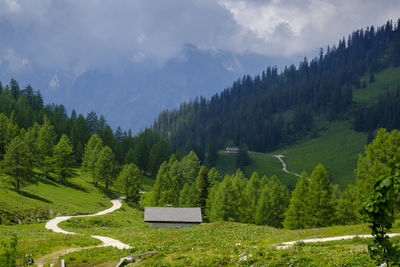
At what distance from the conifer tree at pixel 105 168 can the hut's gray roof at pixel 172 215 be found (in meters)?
48.0

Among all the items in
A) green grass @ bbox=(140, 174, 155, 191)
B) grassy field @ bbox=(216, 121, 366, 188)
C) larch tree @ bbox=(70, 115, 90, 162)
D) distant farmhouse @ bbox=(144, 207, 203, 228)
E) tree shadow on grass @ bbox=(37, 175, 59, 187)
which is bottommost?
distant farmhouse @ bbox=(144, 207, 203, 228)

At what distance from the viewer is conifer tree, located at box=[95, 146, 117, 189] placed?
335 feet

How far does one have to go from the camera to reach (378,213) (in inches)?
354

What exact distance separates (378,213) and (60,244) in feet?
107

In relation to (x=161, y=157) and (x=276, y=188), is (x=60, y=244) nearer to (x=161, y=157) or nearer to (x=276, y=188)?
(x=276, y=188)

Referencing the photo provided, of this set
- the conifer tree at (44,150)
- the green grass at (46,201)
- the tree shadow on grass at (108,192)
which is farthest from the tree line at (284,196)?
the conifer tree at (44,150)

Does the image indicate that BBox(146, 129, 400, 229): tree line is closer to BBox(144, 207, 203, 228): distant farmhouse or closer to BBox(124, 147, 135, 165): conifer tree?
BBox(144, 207, 203, 228): distant farmhouse

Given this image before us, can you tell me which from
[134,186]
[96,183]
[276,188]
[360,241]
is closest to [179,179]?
[134,186]

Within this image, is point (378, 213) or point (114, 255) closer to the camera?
point (378, 213)

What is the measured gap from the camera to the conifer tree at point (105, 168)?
102188 millimetres

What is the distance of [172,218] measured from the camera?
57.8 meters

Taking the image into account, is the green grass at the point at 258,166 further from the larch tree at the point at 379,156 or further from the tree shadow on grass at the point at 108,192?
the larch tree at the point at 379,156

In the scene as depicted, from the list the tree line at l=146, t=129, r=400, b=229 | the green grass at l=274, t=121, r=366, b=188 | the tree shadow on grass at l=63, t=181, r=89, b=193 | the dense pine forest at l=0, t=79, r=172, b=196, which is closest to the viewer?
the tree line at l=146, t=129, r=400, b=229

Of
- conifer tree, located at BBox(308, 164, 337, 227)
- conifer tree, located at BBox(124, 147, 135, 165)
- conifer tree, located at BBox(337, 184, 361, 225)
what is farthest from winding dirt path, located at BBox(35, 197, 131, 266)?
conifer tree, located at BBox(337, 184, 361, 225)
